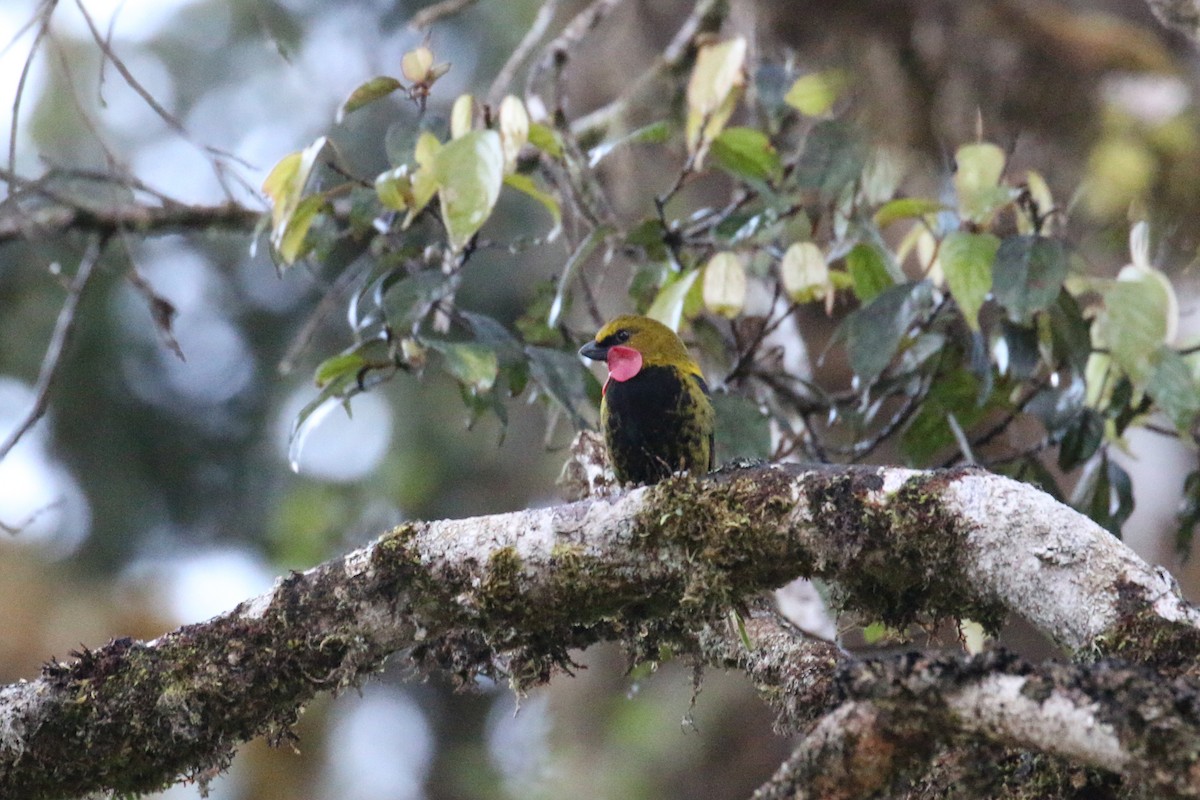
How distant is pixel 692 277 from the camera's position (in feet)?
9.79

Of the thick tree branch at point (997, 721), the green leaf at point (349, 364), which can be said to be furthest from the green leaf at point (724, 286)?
→ the thick tree branch at point (997, 721)

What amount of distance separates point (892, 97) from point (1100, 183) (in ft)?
2.38

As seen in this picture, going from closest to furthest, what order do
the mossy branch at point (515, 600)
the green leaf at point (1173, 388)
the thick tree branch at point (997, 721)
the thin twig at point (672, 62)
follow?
the thick tree branch at point (997, 721) < the mossy branch at point (515, 600) < the green leaf at point (1173, 388) < the thin twig at point (672, 62)

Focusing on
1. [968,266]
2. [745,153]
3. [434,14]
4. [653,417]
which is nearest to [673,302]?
[653,417]

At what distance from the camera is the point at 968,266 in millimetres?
2711

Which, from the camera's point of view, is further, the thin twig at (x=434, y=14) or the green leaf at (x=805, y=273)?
the thin twig at (x=434, y=14)

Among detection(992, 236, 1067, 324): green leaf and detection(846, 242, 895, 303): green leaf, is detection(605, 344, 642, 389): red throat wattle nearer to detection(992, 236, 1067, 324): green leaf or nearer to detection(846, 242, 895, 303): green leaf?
detection(846, 242, 895, 303): green leaf

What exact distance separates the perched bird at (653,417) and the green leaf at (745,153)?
0.45 metres

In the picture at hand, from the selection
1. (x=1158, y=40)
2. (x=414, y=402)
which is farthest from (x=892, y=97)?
(x=414, y=402)

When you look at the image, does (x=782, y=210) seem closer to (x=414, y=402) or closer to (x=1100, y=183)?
(x=1100, y=183)

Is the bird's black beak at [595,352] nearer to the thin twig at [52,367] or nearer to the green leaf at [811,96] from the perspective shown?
the green leaf at [811,96]

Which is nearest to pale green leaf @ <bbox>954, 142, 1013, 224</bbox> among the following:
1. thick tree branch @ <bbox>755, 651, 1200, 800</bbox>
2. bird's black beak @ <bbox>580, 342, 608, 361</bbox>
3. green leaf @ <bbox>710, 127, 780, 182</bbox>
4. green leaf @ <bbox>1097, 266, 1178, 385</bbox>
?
→ green leaf @ <bbox>1097, 266, 1178, 385</bbox>

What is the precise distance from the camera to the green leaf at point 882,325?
114 inches

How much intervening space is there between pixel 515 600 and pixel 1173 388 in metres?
1.71
